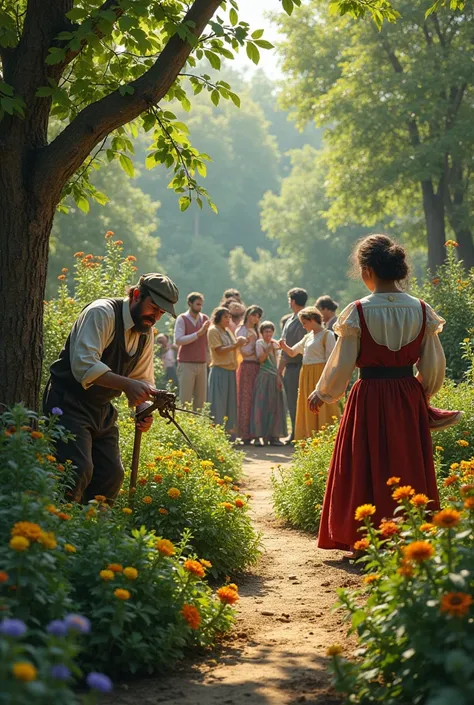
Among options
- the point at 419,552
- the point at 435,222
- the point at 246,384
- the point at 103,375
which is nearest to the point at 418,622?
the point at 419,552

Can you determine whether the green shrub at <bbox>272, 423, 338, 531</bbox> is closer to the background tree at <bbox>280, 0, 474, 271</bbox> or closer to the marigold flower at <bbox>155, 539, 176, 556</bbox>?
the marigold flower at <bbox>155, 539, 176, 556</bbox>

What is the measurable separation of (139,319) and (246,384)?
32.4ft

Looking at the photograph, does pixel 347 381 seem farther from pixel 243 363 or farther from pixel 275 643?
pixel 243 363

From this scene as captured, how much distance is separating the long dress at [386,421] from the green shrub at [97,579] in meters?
1.82

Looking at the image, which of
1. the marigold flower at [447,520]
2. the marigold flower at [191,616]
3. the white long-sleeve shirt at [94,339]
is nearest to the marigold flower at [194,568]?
the marigold flower at [191,616]

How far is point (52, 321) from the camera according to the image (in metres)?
9.26

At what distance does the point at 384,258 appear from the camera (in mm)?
5953

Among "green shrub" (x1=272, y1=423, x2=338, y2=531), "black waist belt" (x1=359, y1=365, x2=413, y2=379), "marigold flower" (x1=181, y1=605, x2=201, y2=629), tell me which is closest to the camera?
"marigold flower" (x1=181, y1=605, x2=201, y2=629)

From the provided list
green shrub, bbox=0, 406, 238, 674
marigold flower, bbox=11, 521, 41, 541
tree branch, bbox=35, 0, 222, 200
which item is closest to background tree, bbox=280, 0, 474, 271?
tree branch, bbox=35, 0, 222, 200

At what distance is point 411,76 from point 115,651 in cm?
2036

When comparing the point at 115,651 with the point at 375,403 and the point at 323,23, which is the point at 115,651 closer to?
the point at 375,403

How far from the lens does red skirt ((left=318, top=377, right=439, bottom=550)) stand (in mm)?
5910

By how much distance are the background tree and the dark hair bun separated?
16.9m

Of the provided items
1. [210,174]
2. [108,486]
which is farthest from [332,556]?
[210,174]
